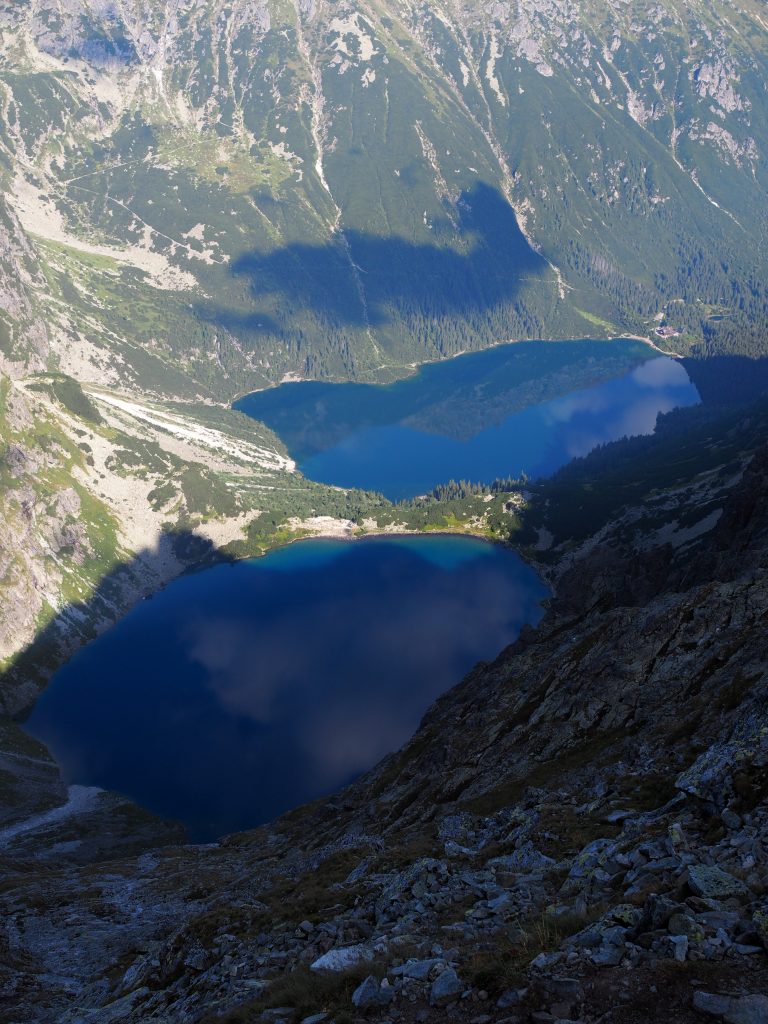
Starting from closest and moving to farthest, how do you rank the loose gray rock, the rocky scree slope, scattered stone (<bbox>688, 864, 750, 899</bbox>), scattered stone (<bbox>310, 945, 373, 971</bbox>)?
the loose gray rock → the rocky scree slope → scattered stone (<bbox>688, 864, 750, 899</bbox>) → scattered stone (<bbox>310, 945, 373, 971</bbox>)

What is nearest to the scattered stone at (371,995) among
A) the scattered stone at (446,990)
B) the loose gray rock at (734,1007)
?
the scattered stone at (446,990)

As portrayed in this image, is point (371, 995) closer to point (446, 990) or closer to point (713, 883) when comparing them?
point (446, 990)

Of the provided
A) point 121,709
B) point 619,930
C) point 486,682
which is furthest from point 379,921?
point 121,709

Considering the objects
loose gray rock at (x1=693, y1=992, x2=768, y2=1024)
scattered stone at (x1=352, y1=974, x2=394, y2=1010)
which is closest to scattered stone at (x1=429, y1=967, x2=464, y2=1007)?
scattered stone at (x1=352, y1=974, x2=394, y2=1010)

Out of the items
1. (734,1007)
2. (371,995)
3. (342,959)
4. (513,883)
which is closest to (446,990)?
(371,995)

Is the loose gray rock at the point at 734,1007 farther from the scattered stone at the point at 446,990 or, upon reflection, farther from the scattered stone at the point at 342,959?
the scattered stone at the point at 342,959

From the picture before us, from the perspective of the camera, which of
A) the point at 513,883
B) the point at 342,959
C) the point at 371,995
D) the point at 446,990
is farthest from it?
the point at 513,883

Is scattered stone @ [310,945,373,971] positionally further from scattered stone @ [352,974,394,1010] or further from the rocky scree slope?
scattered stone @ [352,974,394,1010]

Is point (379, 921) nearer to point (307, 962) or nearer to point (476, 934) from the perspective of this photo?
point (307, 962)
